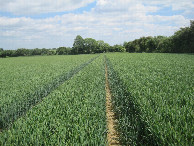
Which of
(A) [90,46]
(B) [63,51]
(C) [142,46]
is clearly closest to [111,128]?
(C) [142,46]

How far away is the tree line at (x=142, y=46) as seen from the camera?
179ft

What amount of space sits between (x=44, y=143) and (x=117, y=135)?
11.0 ft

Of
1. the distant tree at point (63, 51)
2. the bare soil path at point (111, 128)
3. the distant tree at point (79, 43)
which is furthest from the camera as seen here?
the distant tree at point (79, 43)

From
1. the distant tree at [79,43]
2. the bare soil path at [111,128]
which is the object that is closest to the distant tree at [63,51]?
the distant tree at [79,43]

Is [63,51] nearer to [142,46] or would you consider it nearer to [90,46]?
[90,46]

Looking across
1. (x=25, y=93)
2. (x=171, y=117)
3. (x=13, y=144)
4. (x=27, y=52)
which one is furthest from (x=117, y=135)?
(x=27, y=52)

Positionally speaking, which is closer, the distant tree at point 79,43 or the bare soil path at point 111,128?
the bare soil path at point 111,128

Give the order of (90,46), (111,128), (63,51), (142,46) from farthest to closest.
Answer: (90,46), (63,51), (142,46), (111,128)

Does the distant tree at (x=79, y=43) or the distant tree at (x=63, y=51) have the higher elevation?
the distant tree at (x=79, y=43)

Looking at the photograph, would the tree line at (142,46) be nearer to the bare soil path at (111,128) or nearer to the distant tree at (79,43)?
the distant tree at (79,43)

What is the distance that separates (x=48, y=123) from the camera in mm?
4918

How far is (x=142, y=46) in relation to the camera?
325 ft

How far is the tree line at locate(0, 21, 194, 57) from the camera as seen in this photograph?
54597 mm

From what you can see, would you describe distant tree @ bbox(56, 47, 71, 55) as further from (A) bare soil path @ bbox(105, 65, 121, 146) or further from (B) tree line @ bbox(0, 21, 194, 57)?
(A) bare soil path @ bbox(105, 65, 121, 146)
